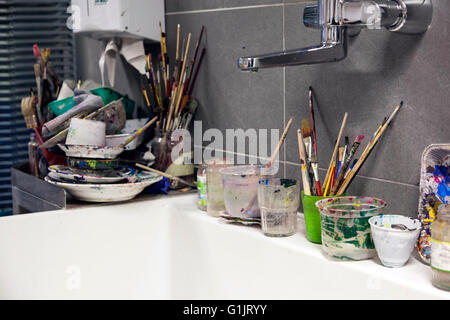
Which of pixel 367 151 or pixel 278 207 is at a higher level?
pixel 367 151

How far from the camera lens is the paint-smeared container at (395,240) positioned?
2.73 feet

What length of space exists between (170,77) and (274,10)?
489 millimetres

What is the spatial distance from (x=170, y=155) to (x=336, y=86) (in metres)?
0.48

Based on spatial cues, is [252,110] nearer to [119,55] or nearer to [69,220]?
[69,220]

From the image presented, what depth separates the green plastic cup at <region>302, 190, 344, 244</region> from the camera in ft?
3.24

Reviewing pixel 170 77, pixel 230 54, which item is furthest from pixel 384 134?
pixel 170 77

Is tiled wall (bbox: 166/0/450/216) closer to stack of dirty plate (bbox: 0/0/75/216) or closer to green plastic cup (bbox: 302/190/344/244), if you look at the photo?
green plastic cup (bbox: 302/190/344/244)

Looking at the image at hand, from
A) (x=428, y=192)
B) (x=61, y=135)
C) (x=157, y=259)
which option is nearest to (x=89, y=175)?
(x=61, y=135)

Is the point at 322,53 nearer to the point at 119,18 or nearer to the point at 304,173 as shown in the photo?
the point at 304,173

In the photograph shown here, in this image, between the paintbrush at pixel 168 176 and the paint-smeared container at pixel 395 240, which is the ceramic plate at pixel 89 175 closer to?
→ the paintbrush at pixel 168 176

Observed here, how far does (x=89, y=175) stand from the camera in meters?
1.30

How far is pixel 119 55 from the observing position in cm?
183

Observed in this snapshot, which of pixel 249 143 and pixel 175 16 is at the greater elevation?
pixel 175 16

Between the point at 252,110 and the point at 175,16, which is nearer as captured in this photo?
the point at 252,110
